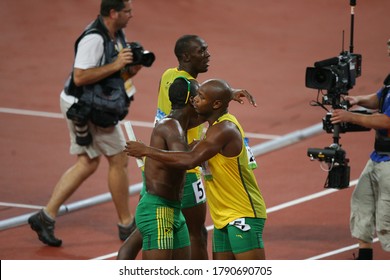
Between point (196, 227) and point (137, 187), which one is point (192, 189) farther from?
point (137, 187)

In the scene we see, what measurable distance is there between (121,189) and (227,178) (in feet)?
9.31

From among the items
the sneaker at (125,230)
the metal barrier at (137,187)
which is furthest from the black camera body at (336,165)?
the metal barrier at (137,187)

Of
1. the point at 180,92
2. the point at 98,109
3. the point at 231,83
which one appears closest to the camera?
the point at 180,92

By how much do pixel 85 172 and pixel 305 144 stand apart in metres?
4.10

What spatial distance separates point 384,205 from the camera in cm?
1080

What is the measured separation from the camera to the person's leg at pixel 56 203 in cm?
1176

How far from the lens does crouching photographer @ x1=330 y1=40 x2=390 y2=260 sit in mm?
10578

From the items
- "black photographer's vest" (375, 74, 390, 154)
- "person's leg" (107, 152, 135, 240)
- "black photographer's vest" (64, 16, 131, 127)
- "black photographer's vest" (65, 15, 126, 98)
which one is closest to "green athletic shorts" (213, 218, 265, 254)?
"black photographer's vest" (375, 74, 390, 154)

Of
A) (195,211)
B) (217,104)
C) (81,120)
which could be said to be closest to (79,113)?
(81,120)

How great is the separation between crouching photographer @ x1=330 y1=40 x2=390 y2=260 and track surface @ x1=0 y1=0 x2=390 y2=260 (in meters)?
0.58

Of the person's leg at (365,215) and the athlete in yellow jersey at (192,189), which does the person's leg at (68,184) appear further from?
the person's leg at (365,215)

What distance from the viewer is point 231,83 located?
57.1 feet

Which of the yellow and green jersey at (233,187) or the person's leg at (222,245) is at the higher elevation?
the yellow and green jersey at (233,187)

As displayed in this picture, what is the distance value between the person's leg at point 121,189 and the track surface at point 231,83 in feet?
0.76
